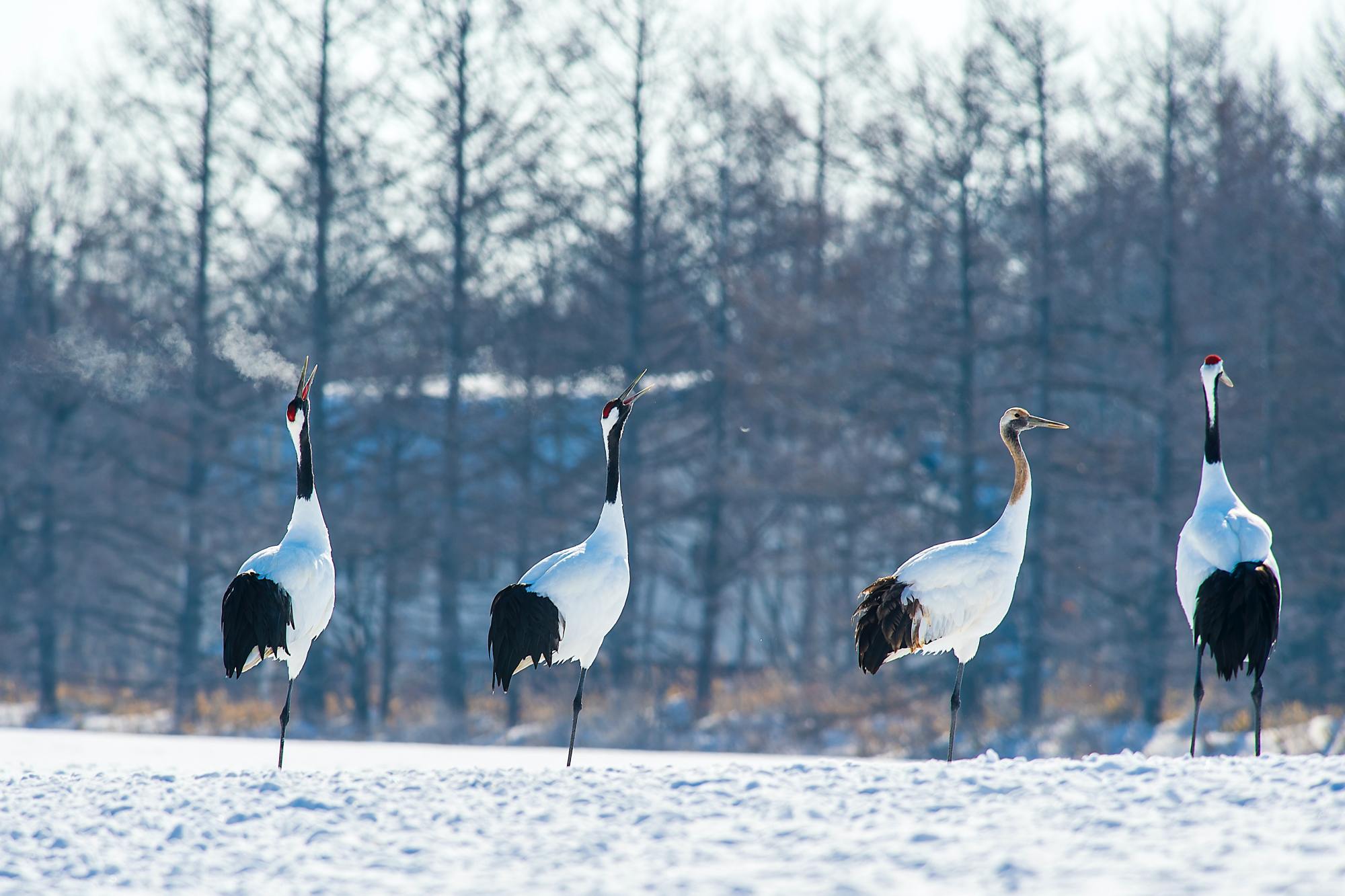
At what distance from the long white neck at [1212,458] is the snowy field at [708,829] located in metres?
2.08

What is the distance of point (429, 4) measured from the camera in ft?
71.5

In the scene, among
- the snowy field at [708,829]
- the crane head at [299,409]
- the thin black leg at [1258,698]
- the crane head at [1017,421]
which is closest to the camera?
the snowy field at [708,829]

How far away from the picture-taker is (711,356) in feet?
73.8

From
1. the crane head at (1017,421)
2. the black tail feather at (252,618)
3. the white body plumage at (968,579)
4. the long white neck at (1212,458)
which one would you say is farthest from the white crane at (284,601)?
the long white neck at (1212,458)

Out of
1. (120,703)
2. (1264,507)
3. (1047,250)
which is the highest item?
(1047,250)

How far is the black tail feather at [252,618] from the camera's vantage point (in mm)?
8695

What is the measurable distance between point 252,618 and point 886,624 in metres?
3.78

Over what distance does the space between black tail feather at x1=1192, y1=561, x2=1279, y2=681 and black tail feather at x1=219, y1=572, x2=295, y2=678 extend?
5392mm

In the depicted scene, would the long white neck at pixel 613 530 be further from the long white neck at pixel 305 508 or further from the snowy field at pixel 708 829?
the snowy field at pixel 708 829

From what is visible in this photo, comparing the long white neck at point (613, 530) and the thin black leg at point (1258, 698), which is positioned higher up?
the long white neck at point (613, 530)

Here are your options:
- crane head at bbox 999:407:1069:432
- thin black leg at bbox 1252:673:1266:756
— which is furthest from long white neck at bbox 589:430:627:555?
thin black leg at bbox 1252:673:1266:756

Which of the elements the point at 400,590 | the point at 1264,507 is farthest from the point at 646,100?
the point at 1264,507

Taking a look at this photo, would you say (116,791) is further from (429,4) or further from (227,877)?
(429,4)

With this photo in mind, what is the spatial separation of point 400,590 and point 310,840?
706 inches
